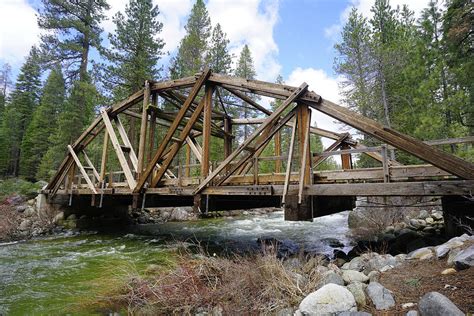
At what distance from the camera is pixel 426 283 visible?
378cm

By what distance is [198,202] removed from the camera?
9.29 m

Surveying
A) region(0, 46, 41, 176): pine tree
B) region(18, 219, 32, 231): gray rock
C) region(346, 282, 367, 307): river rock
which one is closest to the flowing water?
region(18, 219, 32, 231): gray rock

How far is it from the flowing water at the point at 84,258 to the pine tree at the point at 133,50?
465 inches

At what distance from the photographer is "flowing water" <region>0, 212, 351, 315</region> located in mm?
5668

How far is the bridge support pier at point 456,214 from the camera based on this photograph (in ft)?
22.1

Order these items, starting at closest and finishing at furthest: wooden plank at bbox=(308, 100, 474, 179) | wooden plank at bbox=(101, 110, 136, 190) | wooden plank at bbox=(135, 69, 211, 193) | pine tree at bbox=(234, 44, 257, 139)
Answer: wooden plank at bbox=(308, 100, 474, 179) → wooden plank at bbox=(135, 69, 211, 193) → wooden plank at bbox=(101, 110, 136, 190) → pine tree at bbox=(234, 44, 257, 139)

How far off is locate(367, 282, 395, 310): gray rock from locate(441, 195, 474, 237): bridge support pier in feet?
14.6

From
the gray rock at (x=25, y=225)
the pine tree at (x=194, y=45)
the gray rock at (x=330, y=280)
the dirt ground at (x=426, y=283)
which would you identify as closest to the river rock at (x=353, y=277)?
the gray rock at (x=330, y=280)

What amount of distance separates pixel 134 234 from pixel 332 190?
1175cm

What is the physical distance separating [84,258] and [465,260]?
33.8 ft

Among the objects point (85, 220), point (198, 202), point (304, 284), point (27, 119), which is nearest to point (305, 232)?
point (198, 202)

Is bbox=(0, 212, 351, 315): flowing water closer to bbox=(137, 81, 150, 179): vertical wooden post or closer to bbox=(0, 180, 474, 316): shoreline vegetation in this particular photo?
bbox=(0, 180, 474, 316): shoreline vegetation

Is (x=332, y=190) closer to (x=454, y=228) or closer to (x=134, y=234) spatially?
(x=454, y=228)

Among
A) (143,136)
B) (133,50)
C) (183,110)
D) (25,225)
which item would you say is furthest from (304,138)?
(133,50)
